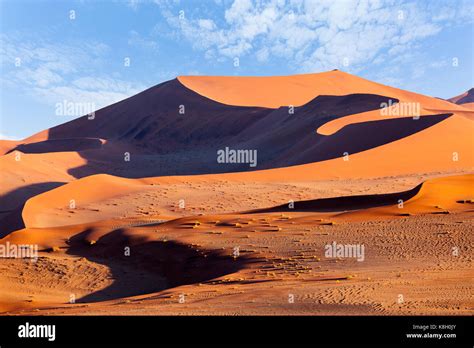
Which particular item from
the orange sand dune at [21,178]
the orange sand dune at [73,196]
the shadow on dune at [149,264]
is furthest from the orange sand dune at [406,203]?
the orange sand dune at [21,178]

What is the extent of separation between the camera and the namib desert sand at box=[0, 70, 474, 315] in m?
6.64

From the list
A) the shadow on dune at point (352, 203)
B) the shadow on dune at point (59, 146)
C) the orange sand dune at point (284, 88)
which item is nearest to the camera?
the shadow on dune at point (352, 203)

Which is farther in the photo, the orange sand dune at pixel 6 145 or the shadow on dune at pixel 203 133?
the orange sand dune at pixel 6 145

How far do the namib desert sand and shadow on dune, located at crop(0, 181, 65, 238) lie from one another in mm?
107

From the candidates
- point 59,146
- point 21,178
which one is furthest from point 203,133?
point 21,178

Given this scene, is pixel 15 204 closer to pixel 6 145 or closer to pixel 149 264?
pixel 149 264

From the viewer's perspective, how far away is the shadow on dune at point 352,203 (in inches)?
544

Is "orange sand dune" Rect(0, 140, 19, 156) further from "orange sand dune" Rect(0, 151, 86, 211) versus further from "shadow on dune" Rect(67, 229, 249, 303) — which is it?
"shadow on dune" Rect(67, 229, 249, 303)

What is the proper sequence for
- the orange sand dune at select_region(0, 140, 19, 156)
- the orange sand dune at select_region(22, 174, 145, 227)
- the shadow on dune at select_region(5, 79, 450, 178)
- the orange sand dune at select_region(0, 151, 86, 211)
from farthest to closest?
the orange sand dune at select_region(0, 140, 19, 156)
the shadow on dune at select_region(5, 79, 450, 178)
the orange sand dune at select_region(0, 151, 86, 211)
the orange sand dune at select_region(22, 174, 145, 227)

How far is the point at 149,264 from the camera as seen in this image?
11977 millimetres

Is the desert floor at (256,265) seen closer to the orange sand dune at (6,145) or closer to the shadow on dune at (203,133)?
the shadow on dune at (203,133)

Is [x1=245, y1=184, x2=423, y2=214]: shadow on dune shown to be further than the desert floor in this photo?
Yes

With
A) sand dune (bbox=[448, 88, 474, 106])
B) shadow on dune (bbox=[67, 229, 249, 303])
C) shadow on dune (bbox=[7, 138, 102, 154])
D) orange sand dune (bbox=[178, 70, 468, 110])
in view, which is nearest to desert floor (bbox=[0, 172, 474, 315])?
shadow on dune (bbox=[67, 229, 249, 303])

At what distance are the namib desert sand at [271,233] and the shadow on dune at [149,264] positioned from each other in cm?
5
